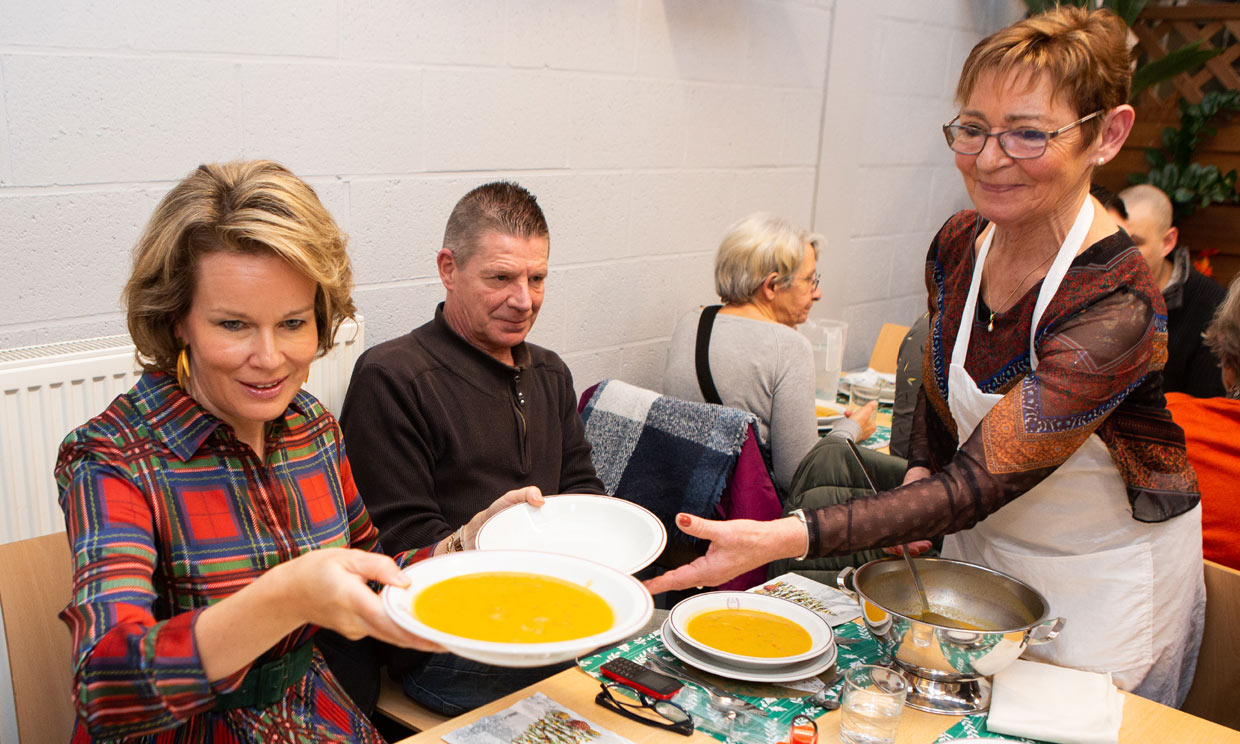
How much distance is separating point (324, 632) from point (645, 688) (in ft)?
A: 2.48

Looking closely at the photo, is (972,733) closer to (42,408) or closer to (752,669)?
(752,669)

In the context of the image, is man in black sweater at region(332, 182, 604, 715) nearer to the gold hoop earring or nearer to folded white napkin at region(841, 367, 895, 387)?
the gold hoop earring

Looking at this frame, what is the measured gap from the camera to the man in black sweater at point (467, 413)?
6.22 ft

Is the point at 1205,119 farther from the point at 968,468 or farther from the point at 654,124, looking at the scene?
the point at 968,468

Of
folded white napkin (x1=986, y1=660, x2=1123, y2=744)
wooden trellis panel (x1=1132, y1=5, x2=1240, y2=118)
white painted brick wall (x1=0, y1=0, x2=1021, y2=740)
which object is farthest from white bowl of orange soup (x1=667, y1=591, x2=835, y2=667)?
wooden trellis panel (x1=1132, y1=5, x2=1240, y2=118)

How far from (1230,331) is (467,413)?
5.71 feet

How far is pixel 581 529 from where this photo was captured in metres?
1.53

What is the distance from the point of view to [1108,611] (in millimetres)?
1487

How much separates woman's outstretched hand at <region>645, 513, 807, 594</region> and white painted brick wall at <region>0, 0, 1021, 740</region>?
1.24 metres

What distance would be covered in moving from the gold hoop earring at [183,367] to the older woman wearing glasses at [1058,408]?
697mm

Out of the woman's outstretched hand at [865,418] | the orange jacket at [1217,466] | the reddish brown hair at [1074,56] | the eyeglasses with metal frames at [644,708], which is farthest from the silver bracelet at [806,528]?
the woman's outstretched hand at [865,418]

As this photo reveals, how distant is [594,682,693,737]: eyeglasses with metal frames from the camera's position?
49.5 inches

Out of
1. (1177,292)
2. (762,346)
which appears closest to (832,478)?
(762,346)

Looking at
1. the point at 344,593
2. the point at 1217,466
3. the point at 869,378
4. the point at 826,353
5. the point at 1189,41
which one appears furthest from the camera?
the point at 1189,41
